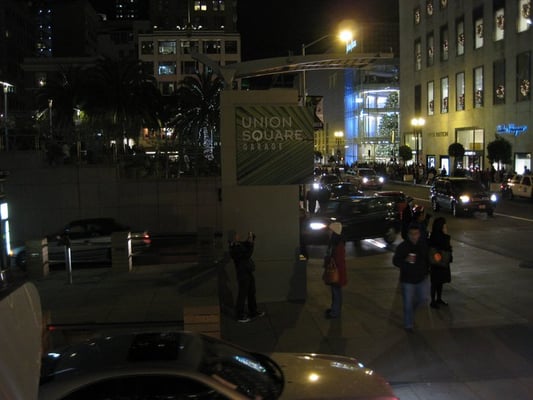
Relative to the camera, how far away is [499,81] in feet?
160

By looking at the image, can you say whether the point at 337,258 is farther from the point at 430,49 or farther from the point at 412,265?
the point at 430,49

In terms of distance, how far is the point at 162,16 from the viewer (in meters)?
125

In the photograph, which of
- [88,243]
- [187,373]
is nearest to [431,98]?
[88,243]

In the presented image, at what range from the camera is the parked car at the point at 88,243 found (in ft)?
55.4

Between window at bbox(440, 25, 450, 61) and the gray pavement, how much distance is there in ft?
159

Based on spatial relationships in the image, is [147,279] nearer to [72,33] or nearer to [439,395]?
[439,395]

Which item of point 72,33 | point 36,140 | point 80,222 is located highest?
point 72,33

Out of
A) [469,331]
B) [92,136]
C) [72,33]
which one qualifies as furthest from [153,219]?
[72,33]

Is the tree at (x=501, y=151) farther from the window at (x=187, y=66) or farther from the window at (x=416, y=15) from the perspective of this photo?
the window at (x=187, y=66)

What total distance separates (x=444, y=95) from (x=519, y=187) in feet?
88.4

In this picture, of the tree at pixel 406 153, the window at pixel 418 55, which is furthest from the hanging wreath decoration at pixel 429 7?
the tree at pixel 406 153

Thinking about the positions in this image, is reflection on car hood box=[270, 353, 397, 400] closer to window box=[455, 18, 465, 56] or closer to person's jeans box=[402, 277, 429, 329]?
person's jeans box=[402, 277, 429, 329]

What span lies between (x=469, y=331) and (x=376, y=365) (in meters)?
2.23

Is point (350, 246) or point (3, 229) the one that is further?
point (350, 246)
